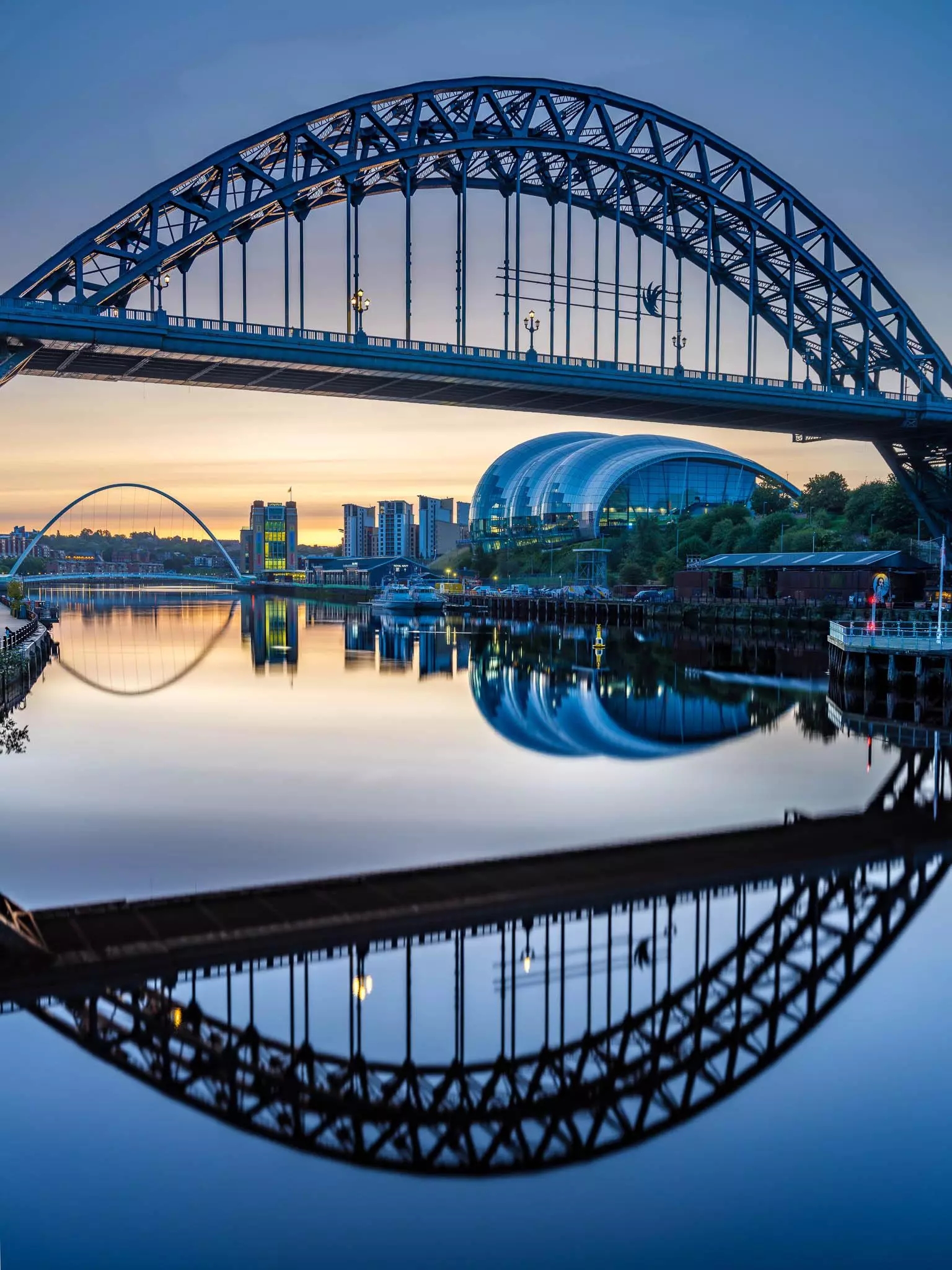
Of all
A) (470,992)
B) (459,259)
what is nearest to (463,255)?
(459,259)

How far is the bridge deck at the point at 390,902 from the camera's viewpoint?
11.9 metres

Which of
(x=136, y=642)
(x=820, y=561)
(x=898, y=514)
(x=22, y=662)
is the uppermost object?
(x=898, y=514)

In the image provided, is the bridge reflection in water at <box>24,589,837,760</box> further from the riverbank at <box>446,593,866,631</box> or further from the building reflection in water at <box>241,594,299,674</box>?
the riverbank at <box>446,593,866,631</box>

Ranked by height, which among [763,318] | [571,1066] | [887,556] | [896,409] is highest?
[763,318]

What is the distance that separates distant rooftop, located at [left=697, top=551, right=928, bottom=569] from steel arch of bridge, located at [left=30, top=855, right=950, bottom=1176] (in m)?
55.4

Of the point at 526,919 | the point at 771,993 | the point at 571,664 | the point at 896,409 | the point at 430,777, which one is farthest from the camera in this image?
the point at 896,409

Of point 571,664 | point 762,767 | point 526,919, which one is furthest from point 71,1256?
point 571,664

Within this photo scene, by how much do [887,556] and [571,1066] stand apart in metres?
58.2

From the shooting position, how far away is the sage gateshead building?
140500 mm

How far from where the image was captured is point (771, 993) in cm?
1179

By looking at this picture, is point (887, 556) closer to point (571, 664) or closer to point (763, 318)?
point (763, 318)

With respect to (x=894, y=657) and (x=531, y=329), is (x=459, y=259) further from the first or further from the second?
(x=894, y=657)

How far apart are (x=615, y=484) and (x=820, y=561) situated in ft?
238

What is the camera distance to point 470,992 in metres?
11.6
